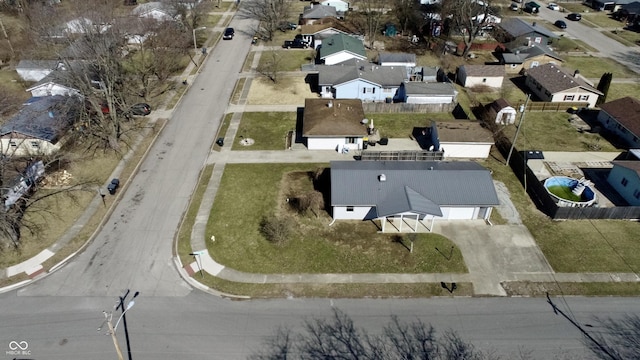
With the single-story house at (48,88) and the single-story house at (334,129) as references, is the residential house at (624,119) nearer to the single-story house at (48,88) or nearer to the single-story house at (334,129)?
the single-story house at (334,129)

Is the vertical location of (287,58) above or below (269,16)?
below

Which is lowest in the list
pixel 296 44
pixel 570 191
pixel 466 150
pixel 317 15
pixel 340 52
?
pixel 570 191

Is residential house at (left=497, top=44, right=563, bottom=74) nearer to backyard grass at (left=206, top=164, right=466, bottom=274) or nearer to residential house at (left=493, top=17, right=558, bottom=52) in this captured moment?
residential house at (left=493, top=17, right=558, bottom=52)

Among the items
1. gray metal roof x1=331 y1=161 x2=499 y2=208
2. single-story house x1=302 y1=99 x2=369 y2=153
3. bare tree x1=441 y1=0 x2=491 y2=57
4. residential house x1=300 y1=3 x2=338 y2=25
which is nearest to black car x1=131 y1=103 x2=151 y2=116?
single-story house x1=302 y1=99 x2=369 y2=153

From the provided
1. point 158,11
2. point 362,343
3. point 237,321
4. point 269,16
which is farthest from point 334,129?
point 158,11

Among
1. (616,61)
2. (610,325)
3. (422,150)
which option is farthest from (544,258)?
(616,61)

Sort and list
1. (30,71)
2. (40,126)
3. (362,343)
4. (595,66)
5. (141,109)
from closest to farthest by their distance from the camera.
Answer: (362,343) < (40,126) < (141,109) < (30,71) < (595,66)

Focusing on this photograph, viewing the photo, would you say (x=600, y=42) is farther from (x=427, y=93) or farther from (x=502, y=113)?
(x=427, y=93)

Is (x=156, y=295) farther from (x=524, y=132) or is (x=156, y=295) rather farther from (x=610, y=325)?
(x=524, y=132)
